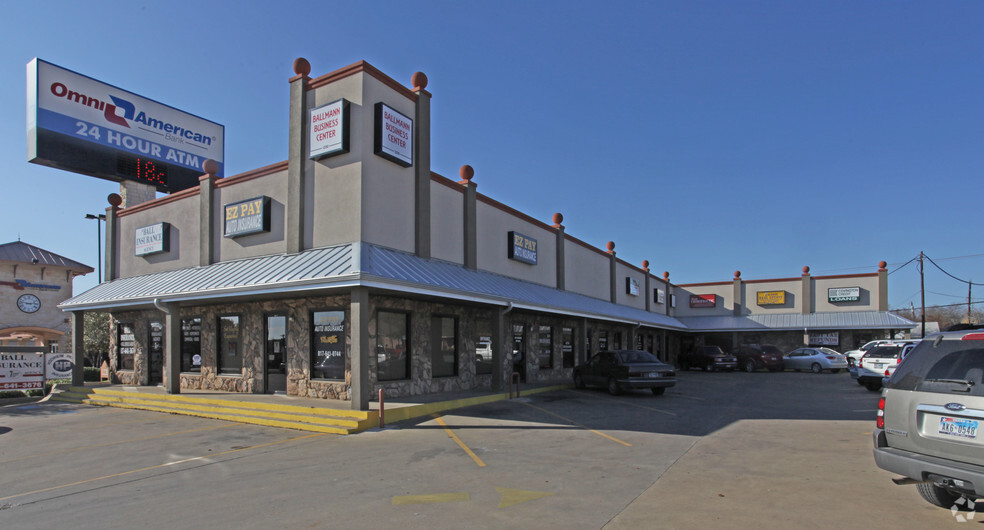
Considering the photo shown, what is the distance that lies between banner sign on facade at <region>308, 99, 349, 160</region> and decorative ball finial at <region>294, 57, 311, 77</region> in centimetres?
132

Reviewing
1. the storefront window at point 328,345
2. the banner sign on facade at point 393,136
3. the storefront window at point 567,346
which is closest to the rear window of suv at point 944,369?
the banner sign on facade at point 393,136

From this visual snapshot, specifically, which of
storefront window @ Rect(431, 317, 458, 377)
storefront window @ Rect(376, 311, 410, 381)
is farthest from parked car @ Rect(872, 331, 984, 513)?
storefront window @ Rect(431, 317, 458, 377)

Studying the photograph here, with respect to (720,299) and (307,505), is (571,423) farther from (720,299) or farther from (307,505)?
(720,299)

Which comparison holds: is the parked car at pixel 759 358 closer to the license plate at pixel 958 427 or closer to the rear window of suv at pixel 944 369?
the rear window of suv at pixel 944 369

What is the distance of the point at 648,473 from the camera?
766cm

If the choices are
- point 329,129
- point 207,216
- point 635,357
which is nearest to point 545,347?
point 635,357

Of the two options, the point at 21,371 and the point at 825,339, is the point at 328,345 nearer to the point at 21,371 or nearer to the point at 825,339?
the point at 21,371

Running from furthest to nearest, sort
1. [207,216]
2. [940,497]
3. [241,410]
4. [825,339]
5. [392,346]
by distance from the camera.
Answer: [825,339], [207,216], [392,346], [241,410], [940,497]

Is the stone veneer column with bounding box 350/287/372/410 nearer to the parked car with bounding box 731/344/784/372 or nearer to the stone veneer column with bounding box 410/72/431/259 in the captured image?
the stone veneer column with bounding box 410/72/431/259

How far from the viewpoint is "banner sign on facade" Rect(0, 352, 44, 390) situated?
1884 cm

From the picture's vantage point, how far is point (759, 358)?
32469 millimetres

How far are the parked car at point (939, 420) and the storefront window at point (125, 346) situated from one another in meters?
22.8

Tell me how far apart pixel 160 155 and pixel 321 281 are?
54.4 ft

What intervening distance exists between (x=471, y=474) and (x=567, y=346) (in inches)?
671
